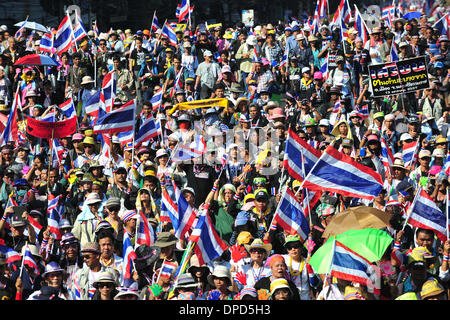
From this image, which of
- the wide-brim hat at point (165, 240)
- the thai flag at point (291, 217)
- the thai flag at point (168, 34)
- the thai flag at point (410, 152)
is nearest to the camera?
the wide-brim hat at point (165, 240)

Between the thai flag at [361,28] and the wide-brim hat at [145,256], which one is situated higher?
the thai flag at [361,28]

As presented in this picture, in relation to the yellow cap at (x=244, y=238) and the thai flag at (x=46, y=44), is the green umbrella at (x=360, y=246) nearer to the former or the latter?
the yellow cap at (x=244, y=238)

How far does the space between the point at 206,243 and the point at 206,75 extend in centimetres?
929

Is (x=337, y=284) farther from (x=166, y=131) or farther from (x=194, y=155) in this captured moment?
(x=166, y=131)

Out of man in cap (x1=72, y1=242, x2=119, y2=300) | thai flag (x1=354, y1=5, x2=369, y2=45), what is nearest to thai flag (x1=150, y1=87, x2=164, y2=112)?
thai flag (x1=354, y1=5, x2=369, y2=45)

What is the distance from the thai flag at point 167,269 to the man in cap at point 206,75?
900cm

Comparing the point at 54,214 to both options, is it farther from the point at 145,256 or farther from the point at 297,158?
the point at 297,158

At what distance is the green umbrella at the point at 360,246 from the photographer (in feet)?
32.2

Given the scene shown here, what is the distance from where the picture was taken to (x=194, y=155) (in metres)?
14.8

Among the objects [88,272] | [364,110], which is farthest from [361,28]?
[88,272]

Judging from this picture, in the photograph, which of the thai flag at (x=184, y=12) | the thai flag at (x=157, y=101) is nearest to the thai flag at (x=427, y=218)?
the thai flag at (x=157, y=101)

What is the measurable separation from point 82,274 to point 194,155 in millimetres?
4124

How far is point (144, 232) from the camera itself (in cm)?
1190

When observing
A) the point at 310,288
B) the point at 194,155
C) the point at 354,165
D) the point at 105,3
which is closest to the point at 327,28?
the point at 194,155
